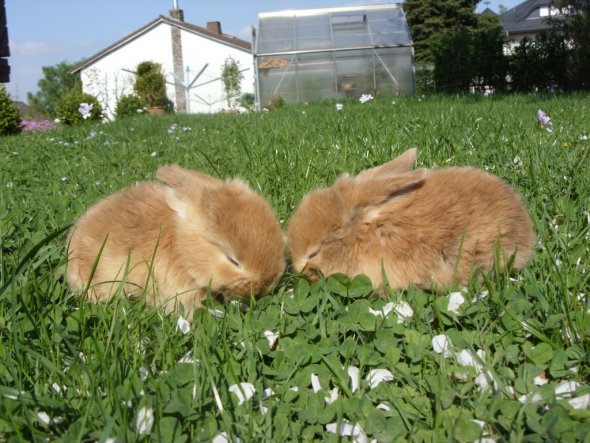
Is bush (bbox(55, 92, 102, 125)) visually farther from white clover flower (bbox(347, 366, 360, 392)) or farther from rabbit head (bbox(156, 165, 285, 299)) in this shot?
white clover flower (bbox(347, 366, 360, 392))

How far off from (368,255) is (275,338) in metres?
0.61

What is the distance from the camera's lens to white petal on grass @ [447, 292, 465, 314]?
2034mm

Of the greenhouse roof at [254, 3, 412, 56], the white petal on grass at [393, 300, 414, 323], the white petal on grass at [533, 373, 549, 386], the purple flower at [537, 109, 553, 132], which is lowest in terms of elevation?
the white petal on grass at [533, 373, 549, 386]

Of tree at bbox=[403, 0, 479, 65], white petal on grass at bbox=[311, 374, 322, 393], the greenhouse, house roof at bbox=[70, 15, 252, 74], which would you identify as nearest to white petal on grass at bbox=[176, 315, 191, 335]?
white petal on grass at bbox=[311, 374, 322, 393]

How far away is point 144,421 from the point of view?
1433mm

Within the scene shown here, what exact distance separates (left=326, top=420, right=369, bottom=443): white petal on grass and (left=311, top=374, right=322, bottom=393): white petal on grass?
0.53 feet

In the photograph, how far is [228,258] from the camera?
2.19 metres

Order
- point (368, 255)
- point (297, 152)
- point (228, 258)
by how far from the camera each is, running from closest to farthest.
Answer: point (228, 258)
point (368, 255)
point (297, 152)

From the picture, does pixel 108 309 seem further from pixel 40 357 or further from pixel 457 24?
pixel 457 24

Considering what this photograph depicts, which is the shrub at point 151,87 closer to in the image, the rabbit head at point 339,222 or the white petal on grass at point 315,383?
the rabbit head at point 339,222

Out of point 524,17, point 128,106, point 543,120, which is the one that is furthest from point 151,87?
point 524,17

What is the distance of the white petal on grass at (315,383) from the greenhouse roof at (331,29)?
22.4 meters

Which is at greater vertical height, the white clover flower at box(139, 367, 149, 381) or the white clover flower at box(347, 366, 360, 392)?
the white clover flower at box(139, 367, 149, 381)

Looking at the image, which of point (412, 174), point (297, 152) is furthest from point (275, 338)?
point (297, 152)
